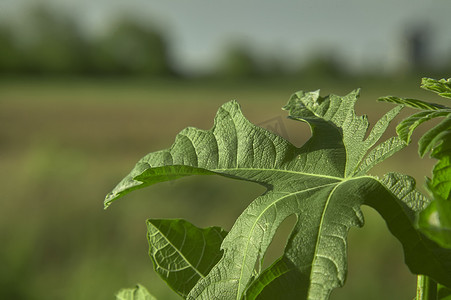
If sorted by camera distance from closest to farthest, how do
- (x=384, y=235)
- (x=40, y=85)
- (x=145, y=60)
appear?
(x=384, y=235) < (x=40, y=85) < (x=145, y=60)

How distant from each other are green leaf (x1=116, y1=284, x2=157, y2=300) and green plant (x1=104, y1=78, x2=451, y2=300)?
0.06 metres

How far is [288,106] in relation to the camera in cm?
50

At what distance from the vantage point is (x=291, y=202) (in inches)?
15.4

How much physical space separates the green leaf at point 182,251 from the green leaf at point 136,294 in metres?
→ 0.06

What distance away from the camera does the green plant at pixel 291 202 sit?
1.11 ft

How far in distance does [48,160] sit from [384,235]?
5.36m

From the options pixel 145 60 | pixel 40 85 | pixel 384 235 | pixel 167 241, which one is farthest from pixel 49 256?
pixel 145 60

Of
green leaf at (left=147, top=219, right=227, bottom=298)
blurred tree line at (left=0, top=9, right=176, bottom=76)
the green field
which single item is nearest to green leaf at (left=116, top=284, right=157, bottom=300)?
green leaf at (left=147, top=219, right=227, bottom=298)

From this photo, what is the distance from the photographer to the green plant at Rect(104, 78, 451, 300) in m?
0.34

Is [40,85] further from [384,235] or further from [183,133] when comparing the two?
[183,133]

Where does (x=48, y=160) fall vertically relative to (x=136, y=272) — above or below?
above

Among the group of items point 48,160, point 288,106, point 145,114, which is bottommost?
point 288,106

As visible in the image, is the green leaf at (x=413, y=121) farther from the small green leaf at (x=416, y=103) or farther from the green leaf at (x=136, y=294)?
the green leaf at (x=136, y=294)

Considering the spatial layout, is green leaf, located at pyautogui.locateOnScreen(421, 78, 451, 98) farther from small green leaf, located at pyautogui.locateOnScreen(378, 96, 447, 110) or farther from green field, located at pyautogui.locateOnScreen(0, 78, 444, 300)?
green field, located at pyautogui.locateOnScreen(0, 78, 444, 300)
